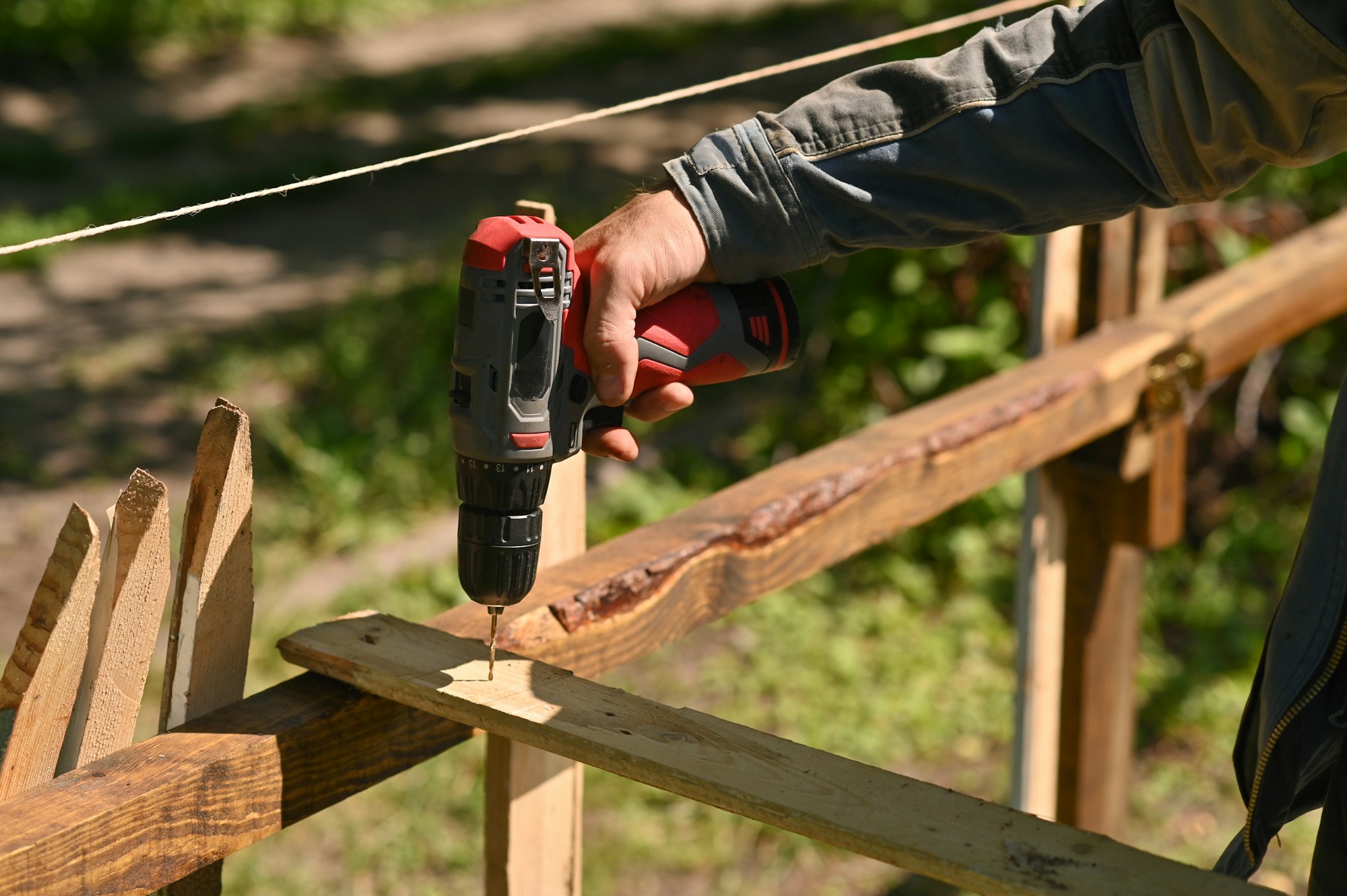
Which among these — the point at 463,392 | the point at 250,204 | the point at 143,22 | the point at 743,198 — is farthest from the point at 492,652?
the point at 143,22

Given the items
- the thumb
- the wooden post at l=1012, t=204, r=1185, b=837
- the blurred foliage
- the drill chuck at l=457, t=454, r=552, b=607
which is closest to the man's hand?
the thumb

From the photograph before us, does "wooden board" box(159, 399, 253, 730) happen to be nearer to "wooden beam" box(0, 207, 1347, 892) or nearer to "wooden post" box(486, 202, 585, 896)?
"wooden beam" box(0, 207, 1347, 892)

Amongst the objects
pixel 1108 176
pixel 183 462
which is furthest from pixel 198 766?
pixel 183 462

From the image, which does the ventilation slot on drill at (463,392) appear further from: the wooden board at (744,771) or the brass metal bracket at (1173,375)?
the brass metal bracket at (1173,375)

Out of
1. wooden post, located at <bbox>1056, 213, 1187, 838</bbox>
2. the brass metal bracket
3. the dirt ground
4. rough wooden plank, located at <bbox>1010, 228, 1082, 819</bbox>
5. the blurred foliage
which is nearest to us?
the brass metal bracket

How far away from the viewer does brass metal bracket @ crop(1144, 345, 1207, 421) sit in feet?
9.26

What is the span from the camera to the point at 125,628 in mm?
1396

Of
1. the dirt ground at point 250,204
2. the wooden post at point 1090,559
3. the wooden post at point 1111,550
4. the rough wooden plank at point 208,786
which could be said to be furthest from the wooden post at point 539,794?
the dirt ground at point 250,204

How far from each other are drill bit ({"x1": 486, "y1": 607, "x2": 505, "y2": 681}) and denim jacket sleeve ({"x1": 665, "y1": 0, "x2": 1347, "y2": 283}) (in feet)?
1.52

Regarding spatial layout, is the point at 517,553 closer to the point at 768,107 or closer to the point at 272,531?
the point at 272,531

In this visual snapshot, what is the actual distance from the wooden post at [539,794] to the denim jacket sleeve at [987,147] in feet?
1.58

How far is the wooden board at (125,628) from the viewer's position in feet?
4.53

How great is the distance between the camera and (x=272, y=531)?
4141 mm

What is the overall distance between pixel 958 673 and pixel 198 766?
2975 millimetres
